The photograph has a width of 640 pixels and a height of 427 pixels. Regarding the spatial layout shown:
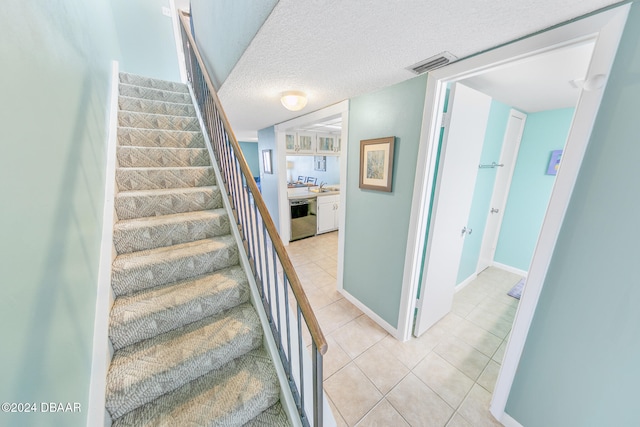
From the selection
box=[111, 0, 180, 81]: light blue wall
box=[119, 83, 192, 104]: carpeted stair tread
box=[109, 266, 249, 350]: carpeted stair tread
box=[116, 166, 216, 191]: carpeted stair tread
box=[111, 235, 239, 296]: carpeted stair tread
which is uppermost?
box=[111, 0, 180, 81]: light blue wall

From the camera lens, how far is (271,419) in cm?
111

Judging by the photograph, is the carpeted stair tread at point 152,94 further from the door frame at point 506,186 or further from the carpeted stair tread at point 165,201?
the door frame at point 506,186

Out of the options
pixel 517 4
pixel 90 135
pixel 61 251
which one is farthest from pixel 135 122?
pixel 517 4

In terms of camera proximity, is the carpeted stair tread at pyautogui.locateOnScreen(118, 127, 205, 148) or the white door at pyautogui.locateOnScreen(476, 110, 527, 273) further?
the white door at pyautogui.locateOnScreen(476, 110, 527, 273)

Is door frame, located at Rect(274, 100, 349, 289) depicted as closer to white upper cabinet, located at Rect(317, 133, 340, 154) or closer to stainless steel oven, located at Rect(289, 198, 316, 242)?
stainless steel oven, located at Rect(289, 198, 316, 242)

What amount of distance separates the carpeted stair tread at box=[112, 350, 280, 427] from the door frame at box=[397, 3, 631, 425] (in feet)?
4.39

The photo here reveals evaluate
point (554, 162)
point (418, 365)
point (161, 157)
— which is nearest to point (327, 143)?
point (161, 157)

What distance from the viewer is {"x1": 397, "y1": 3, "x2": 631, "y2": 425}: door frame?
2.77 feet

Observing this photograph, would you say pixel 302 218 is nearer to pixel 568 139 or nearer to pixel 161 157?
pixel 161 157

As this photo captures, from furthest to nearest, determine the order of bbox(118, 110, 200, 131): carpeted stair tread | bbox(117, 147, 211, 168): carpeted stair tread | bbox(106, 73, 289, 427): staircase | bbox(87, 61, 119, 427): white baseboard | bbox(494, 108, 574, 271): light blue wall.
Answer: bbox(494, 108, 574, 271): light blue wall
bbox(118, 110, 200, 131): carpeted stair tread
bbox(117, 147, 211, 168): carpeted stair tread
bbox(106, 73, 289, 427): staircase
bbox(87, 61, 119, 427): white baseboard

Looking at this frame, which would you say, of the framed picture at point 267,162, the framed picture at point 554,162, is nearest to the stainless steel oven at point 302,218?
the framed picture at point 267,162

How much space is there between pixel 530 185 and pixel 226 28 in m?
3.78

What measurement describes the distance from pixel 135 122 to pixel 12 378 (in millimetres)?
2364

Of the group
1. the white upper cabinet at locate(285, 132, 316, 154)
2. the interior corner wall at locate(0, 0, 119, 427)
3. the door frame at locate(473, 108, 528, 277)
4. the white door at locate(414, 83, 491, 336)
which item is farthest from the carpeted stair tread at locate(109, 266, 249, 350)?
the door frame at locate(473, 108, 528, 277)
